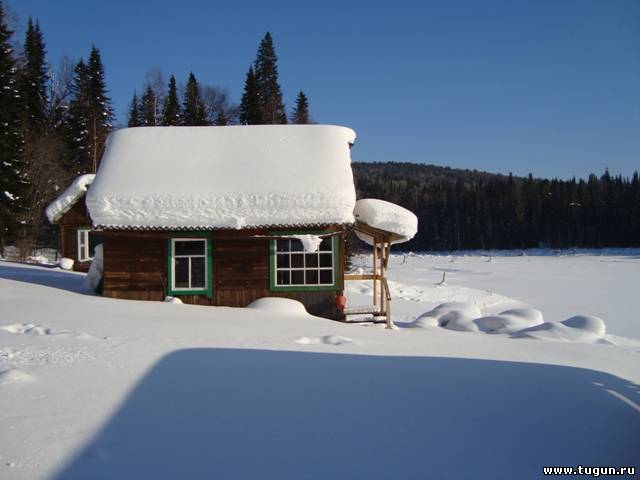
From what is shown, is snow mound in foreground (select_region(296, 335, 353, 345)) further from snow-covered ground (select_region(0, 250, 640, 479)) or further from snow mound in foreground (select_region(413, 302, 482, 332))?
snow mound in foreground (select_region(413, 302, 482, 332))

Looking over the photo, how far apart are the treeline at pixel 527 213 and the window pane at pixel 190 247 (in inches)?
2926

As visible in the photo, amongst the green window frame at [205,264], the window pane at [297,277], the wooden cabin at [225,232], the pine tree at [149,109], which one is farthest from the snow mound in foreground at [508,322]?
the pine tree at [149,109]

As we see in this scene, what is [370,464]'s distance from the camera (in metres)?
3.65

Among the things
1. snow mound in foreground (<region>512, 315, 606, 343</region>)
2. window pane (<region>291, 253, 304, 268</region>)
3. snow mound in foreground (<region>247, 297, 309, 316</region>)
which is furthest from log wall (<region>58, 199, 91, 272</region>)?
snow mound in foreground (<region>512, 315, 606, 343</region>)

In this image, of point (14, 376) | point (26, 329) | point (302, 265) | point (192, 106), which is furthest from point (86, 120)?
point (14, 376)

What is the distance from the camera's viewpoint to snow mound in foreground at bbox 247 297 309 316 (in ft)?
35.5

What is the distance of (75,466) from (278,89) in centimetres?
5279

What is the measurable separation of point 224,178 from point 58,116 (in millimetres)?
37155

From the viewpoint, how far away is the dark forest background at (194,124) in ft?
92.7

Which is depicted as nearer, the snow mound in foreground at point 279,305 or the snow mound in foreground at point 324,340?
the snow mound in foreground at point 324,340

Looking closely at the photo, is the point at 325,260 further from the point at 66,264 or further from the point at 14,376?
the point at 66,264

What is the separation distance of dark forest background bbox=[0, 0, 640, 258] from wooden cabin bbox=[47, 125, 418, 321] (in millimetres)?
17971

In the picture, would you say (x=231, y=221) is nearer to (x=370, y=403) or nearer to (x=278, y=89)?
(x=370, y=403)

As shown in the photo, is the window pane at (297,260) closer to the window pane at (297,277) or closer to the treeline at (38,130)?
the window pane at (297,277)
